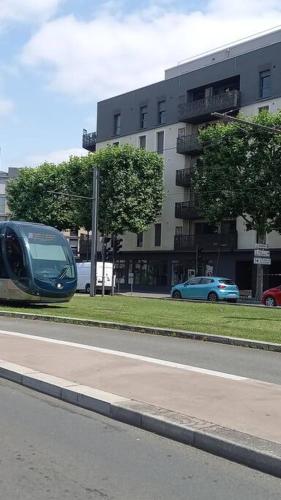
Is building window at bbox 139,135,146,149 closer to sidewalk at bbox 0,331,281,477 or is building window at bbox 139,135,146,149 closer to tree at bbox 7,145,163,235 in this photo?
tree at bbox 7,145,163,235

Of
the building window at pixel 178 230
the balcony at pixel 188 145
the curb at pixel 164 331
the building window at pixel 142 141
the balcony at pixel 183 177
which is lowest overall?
the curb at pixel 164 331

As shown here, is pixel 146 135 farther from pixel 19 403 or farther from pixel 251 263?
pixel 19 403

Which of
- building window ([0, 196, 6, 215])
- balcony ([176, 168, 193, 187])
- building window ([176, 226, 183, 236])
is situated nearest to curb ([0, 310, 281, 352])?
balcony ([176, 168, 193, 187])

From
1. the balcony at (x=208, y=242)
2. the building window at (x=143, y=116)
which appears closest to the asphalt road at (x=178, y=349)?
the balcony at (x=208, y=242)

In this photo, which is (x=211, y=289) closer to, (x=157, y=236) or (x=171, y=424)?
(x=157, y=236)

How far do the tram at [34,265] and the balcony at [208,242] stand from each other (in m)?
26.5

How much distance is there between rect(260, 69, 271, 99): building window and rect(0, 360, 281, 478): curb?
138ft

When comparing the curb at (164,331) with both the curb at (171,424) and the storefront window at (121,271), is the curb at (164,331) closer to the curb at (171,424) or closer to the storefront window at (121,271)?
the curb at (171,424)

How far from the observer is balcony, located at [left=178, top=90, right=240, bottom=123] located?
159 feet

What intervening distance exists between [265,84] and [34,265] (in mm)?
31179

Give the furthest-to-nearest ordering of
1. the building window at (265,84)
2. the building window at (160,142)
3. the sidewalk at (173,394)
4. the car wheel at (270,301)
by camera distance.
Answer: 1. the building window at (160,142)
2. the building window at (265,84)
3. the car wheel at (270,301)
4. the sidewalk at (173,394)

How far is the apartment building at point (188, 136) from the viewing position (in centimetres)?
4747

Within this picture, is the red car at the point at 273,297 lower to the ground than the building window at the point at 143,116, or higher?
lower

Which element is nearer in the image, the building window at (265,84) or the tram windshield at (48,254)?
the tram windshield at (48,254)
